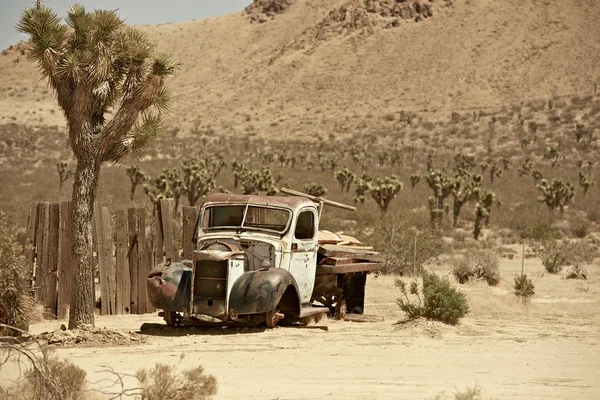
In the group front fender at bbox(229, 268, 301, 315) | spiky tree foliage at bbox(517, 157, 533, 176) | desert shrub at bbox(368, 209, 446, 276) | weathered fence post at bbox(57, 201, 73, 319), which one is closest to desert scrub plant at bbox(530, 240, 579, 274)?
desert shrub at bbox(368, 209, 446, 276)

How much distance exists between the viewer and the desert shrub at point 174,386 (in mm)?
6859

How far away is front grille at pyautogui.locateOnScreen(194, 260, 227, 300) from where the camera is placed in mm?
11477

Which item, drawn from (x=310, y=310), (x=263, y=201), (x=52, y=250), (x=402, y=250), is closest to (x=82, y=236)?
(x=52, y=250)

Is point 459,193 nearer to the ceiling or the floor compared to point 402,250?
nearer to the ceiling

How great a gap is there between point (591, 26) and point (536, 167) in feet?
113

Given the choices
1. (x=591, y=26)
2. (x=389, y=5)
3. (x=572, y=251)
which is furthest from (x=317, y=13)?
(x=572, y=251)

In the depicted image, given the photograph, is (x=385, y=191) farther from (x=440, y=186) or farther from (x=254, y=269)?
(x=254, y=269)

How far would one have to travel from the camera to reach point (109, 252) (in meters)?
13.4

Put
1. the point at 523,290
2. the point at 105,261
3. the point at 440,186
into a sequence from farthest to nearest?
the point at 440,186
the point at 523,290
the point at 105,261

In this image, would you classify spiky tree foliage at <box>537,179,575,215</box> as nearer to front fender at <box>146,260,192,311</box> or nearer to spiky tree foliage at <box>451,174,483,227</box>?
spiky tree foliage at <box>451,174,483,227</box>

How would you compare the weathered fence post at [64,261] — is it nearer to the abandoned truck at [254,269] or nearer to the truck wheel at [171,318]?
the abandoned truck at [254,269]

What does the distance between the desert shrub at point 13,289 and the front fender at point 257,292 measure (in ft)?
8.96

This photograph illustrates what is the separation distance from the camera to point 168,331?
468 inches

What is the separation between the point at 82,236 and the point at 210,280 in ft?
5.61
